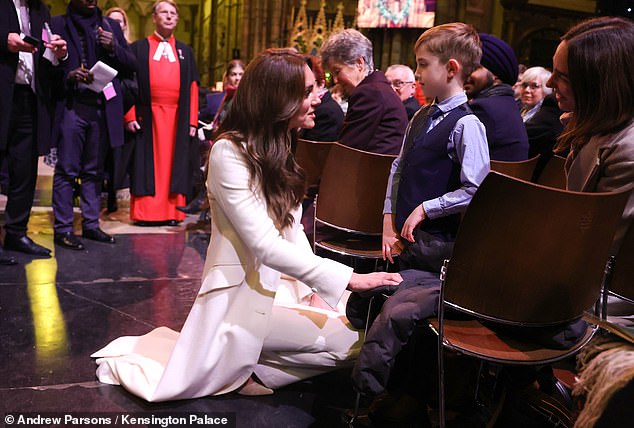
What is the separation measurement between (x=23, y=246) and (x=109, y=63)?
159cm

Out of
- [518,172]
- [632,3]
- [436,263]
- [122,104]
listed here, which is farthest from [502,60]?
[632,3]

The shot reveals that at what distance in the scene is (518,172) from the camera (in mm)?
3299

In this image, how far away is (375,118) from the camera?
3666 mm

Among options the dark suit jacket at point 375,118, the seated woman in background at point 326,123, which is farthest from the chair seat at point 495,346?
the seated woman in background at point 326,123

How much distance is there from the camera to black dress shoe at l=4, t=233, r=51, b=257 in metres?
4.21

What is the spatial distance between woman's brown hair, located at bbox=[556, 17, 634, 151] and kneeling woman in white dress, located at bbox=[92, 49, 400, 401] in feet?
2.78

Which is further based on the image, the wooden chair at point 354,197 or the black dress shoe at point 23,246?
the black dress shoe at point 23,246

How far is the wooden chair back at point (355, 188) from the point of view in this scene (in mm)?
3035

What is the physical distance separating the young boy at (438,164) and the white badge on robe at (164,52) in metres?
3.39

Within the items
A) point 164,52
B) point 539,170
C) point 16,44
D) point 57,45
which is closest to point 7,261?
point 16,44

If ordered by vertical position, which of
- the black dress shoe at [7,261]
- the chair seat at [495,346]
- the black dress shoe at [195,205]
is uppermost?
the chair seat at [495,346]

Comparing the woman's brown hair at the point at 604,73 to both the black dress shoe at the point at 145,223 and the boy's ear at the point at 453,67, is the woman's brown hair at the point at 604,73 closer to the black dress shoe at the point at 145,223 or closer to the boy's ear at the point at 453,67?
the boy's ear at the point at 453,67

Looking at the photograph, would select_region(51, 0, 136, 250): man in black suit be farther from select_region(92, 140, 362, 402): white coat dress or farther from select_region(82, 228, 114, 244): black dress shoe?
select_region(92, 140, 362, 402): white coat dress

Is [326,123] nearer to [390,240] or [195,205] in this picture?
[390,240]
